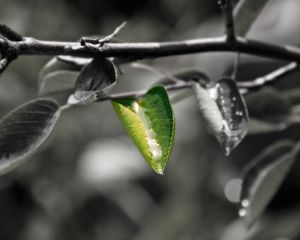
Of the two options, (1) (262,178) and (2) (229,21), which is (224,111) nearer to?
(2) (229,21)

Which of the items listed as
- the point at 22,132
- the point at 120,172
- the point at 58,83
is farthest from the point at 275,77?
the point at 120,172

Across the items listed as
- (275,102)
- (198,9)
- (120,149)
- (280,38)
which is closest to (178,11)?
(198,9)

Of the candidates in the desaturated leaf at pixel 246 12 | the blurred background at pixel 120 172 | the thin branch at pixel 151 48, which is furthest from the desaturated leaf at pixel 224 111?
the blurred background at pixel 120 172

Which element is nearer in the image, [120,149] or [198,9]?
[120,149]

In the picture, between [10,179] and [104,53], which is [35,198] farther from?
[104,53]

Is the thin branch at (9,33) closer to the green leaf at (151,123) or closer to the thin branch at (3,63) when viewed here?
the thin branch at (3,63)

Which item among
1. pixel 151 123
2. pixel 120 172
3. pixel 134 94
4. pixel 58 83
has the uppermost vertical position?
pixel 120 172

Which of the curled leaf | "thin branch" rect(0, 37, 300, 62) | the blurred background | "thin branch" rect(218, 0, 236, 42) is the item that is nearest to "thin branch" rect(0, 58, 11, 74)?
"thin branch" rect(0, 37, 300, 62)

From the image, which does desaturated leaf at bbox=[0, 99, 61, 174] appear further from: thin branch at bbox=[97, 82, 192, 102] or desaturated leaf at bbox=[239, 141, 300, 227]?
desaturated leaf at bbox=[239, 141, 300, 227]
